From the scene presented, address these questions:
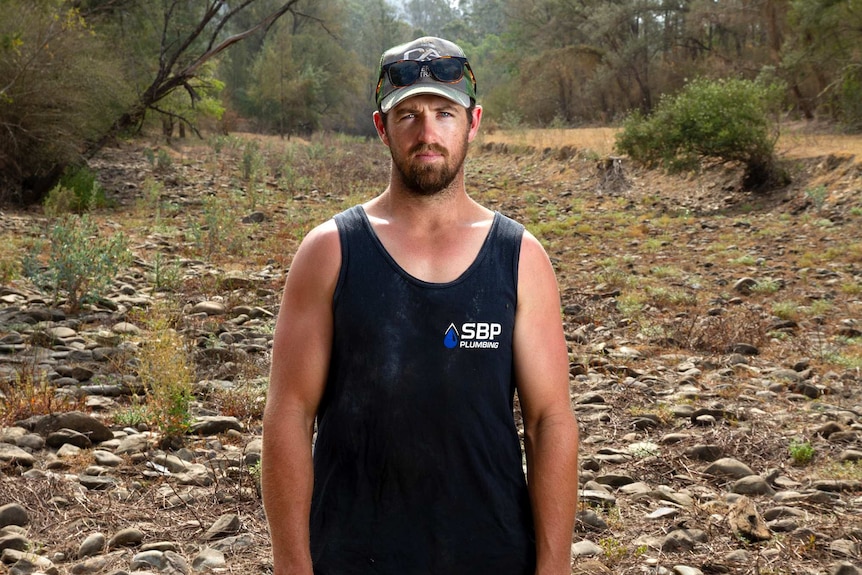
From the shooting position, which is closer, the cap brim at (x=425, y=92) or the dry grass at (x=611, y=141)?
the cap brim at (x=425, y=92)

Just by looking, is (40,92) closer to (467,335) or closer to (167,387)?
(167,387)

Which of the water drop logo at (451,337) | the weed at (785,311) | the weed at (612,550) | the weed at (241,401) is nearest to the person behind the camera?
the water drop logo at (451,337)

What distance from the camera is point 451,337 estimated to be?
1852mm

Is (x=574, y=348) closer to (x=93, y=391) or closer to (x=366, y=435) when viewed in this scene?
(x=93, y=391)

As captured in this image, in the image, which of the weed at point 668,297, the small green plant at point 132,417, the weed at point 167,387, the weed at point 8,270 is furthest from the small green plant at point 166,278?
the weed at point 668,297

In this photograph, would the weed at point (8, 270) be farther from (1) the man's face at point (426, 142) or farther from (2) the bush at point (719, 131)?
(2) the bush at point (719, 131)

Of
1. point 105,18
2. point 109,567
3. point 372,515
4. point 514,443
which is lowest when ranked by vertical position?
point 109,567

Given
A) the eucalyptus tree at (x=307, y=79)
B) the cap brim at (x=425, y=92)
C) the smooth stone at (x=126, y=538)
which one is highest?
the eucalyptus tree at (x=307, y=79)

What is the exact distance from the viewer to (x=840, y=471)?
452 cm

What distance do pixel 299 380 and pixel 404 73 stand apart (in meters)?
0.71

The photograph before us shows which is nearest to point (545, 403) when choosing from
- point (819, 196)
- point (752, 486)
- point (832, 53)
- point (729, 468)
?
point (752, 486)

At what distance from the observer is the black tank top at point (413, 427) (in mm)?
1856

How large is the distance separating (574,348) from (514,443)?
214 inches

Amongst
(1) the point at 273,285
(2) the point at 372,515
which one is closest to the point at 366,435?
(2) the point at 372,515
